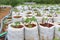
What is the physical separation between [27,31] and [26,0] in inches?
127

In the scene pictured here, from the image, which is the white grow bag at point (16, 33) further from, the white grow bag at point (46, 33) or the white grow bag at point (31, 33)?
the white grow bag at point (46, 33)

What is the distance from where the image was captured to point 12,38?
1.84 metres

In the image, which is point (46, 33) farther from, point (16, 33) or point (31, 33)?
point (16, 33)

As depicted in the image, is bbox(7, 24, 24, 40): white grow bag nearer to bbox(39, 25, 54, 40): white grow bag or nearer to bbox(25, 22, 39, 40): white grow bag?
bbox(25, 22, 39, 40): white grow bag

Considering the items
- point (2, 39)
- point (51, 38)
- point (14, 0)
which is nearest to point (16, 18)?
point (2, 39)

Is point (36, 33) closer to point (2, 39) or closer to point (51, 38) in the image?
point (51, 38)

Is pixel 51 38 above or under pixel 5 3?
under

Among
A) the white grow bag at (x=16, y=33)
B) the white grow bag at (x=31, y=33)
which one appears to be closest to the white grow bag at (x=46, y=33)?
the white grow bag at (x=31, y=33)

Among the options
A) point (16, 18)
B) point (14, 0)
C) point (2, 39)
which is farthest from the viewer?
point (14, 0)

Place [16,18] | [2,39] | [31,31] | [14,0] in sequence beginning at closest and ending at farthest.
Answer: [31,31]
[2,39]
[16,18]
[14,0]

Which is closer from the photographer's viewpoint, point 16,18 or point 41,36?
point 41,36

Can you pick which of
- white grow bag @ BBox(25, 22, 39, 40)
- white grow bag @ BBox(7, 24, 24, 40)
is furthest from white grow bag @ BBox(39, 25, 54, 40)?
white grow bag @ BBox(7, 24, 24, 40)

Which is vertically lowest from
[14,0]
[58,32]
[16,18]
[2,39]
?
[2,39]

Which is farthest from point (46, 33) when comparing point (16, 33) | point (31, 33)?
point (16, 33)
